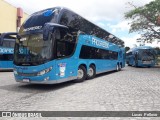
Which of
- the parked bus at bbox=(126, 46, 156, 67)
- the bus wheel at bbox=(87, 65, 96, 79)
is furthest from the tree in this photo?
the bus wheel at bbox=(87, 65, 96, 79)

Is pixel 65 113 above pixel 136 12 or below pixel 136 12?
below

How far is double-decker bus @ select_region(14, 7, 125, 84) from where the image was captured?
33.8ft

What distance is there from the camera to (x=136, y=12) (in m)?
30.3

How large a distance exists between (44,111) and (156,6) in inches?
951

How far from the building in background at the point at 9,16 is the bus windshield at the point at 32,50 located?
65.5ft

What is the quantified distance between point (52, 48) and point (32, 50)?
2.88 feet

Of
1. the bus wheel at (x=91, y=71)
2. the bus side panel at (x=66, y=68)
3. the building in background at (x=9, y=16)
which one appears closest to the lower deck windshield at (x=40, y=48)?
the bus side panel at (x=66, y=68)

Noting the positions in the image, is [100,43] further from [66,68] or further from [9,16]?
[9,16]

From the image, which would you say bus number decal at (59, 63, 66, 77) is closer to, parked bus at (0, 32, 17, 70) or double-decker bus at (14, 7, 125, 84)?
double-decker bus at (14, 7, 125, 84)

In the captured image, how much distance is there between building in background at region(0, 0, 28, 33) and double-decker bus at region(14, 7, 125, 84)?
62.6 feet

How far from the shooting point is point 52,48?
1033cm

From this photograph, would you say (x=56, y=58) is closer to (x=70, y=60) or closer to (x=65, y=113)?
(x=70, y=60)

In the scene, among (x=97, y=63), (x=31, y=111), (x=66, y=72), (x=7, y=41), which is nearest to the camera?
(x=31, y=111)

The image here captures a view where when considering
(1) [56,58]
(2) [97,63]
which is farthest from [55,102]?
(2) [97,63]
